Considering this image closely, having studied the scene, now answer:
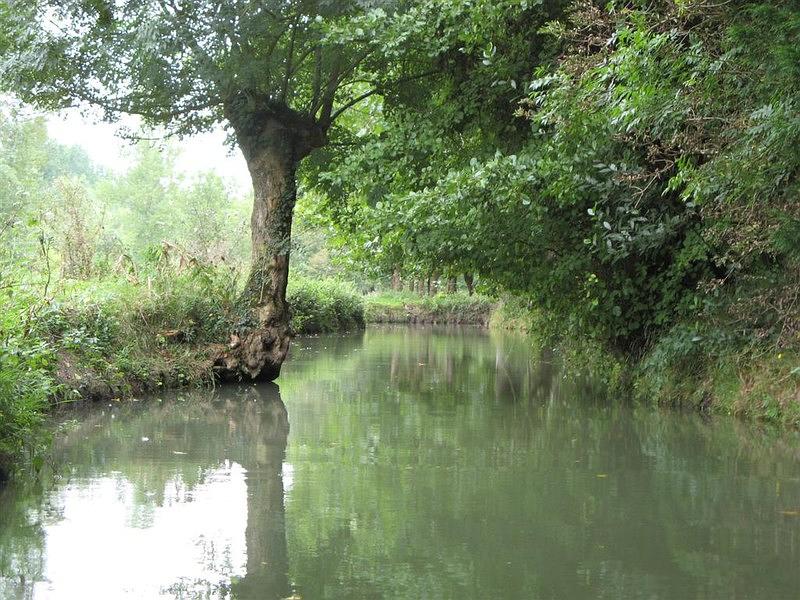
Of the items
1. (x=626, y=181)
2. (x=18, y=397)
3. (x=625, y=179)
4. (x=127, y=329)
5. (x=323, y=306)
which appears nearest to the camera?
(x=18, y=397)

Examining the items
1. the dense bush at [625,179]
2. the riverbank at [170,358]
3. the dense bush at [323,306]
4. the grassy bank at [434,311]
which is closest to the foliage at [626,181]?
the dense bush at [625,179]

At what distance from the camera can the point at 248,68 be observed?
45.4ft

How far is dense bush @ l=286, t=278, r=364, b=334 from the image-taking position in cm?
3072

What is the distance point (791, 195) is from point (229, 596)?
683 cm

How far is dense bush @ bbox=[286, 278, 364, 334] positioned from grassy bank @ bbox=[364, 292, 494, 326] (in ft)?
27.9

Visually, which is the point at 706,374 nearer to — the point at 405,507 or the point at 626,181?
the point at 626,181

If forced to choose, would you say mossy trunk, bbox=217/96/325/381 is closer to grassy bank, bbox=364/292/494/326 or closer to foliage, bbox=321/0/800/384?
foliage, bbox=321/0/800/384

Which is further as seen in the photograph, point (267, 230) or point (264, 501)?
point (267, 230)

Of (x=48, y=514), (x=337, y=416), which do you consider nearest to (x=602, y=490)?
(x=48, y=514)

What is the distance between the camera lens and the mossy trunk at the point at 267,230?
15234 mm

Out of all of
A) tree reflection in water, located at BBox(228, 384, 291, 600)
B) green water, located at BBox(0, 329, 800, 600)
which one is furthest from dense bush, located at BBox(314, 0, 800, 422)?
tree reflection in water, located at BBox(228, 384, 291, 600)

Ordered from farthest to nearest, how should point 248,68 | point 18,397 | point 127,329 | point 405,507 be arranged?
point 248,68 → point 127,329 → point 18,397 → point 405,507

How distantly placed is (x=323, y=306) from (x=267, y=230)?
17.3 metres

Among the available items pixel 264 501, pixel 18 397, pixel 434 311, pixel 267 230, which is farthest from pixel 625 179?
pixel 434 311
